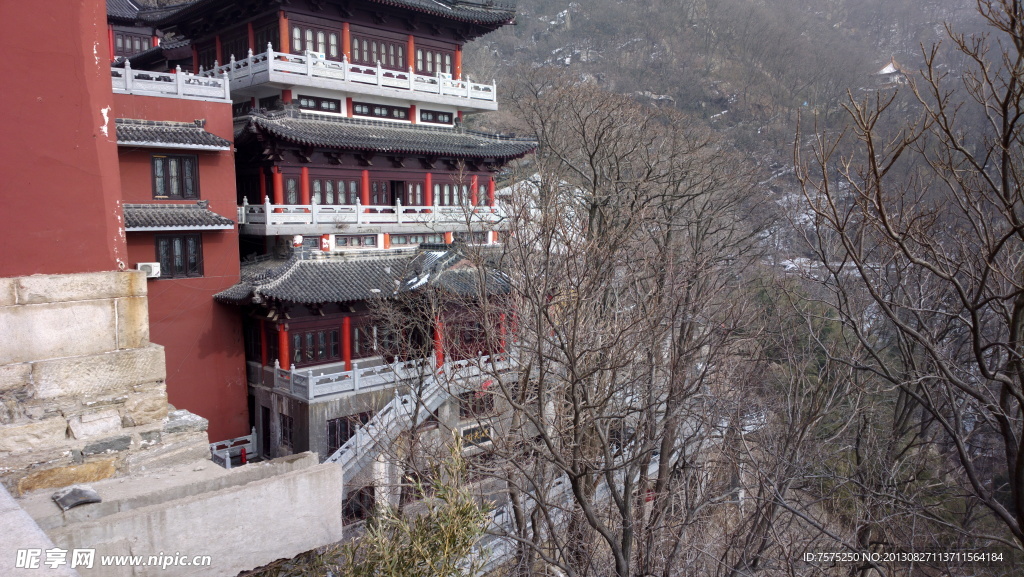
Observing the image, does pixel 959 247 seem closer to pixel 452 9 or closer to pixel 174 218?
pixel 174 218

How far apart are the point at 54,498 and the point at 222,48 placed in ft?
61.6

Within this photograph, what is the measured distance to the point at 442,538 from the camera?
13.1ft

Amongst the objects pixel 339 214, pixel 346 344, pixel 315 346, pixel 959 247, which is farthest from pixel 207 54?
pixel 959 247

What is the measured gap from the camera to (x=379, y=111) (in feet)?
64.2

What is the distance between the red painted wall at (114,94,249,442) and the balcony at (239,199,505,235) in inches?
29.9

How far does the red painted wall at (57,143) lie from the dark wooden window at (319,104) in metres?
14.1

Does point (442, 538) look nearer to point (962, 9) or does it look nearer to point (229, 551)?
point (229, 551)

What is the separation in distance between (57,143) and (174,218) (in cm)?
1141

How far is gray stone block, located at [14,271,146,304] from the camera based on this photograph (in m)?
4.02

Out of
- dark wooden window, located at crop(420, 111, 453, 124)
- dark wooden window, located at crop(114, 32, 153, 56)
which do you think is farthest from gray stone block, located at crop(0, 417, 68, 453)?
dark wooden window, located at crop(114, 32, 153, 56)

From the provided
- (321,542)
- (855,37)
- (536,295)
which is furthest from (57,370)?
(855,37)

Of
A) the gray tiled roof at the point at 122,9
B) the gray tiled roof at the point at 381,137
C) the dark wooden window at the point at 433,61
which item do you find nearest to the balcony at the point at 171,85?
the gray tiled roof at the point at 381,137

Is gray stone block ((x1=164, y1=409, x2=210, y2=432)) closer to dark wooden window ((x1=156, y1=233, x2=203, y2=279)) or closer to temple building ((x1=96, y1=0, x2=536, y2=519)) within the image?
temple building ((x1=96, y1=0, x2=536, y2=519))

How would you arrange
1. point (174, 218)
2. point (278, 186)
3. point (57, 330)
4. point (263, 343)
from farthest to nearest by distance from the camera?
1. point (278, 186)
2. point (263, 343)
3. point (174, 218)
4. point (57, 330)
